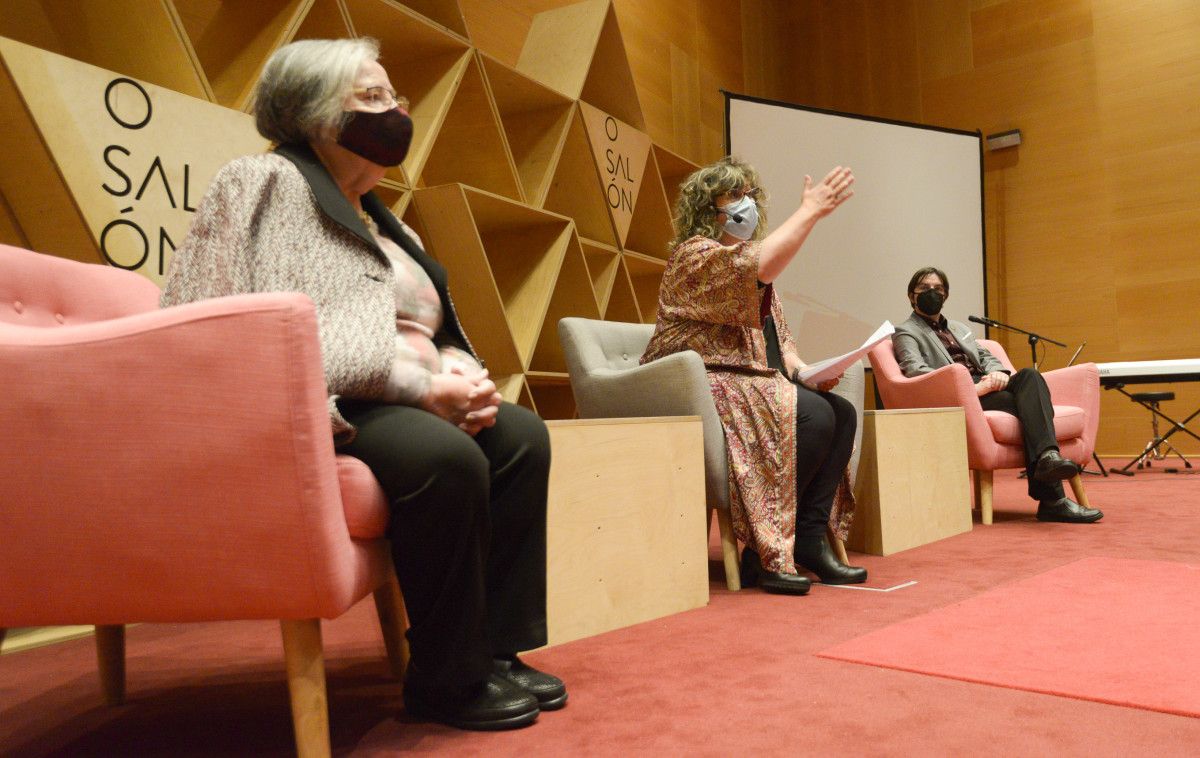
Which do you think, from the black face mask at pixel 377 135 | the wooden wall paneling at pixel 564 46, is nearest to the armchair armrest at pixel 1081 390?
the wooden wall paneling at pixel 564 46

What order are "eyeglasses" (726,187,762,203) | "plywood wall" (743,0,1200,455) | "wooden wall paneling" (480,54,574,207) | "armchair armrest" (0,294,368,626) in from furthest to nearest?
"plywood wall" (743,0,1200,455) → "wooden wall paneling" (480,54,574,207) → "eyeglasses" (726,187,762,203) → "armchair armrest" (0,294,368,626)

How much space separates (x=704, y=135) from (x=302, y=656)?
4.88 m

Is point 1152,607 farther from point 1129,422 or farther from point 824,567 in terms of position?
point 1129,422

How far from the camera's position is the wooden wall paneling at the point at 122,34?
2047mm

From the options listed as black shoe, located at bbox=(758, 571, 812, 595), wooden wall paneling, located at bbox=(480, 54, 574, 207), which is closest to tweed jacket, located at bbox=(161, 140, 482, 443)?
black shoe, located at bbox=(758, 571, 812, 595)

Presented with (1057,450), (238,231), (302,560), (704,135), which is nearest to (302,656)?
(302,560)

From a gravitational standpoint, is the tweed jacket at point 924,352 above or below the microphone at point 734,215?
below

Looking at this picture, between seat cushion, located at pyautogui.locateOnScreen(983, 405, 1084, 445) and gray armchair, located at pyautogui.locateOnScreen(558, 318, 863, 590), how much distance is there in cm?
100

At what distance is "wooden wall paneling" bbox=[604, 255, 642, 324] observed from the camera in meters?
3.66

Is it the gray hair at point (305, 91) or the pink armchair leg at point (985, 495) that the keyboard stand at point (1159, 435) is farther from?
the gray hair at point (305, 91)

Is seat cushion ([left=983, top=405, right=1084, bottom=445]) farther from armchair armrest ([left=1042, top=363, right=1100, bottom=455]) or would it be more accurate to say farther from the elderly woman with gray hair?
the elderly woman with gray hair

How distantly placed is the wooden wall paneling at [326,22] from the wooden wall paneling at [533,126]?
71 centimetres

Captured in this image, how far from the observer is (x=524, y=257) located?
3264 millimetres

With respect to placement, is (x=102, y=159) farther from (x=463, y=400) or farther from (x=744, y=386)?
(x=744, y=386)
